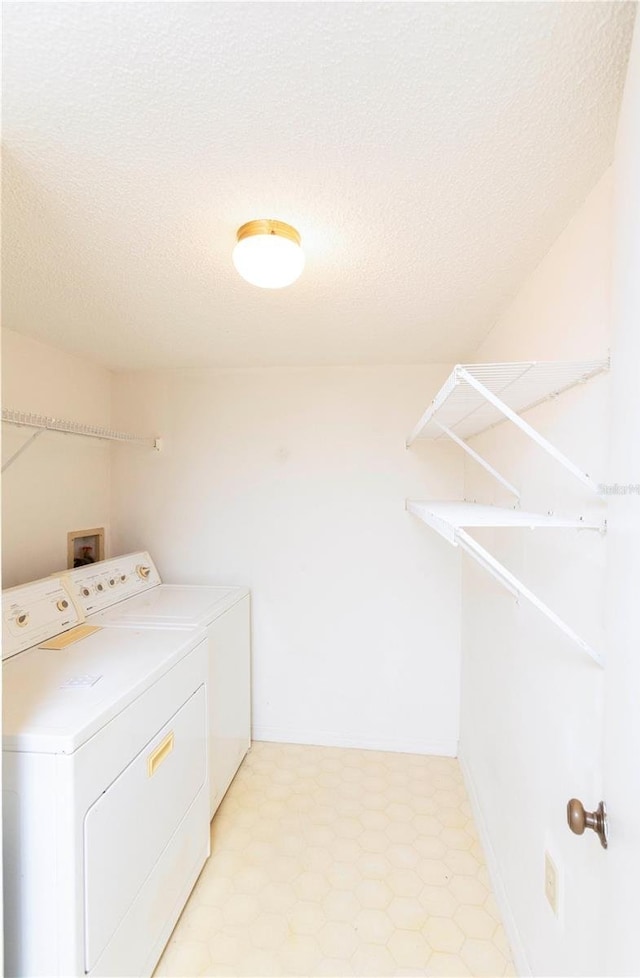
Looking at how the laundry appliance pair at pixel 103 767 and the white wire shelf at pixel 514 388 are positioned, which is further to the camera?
the laundry appliance pair at pixel 103 767

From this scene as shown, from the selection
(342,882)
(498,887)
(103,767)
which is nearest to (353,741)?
(342,882)

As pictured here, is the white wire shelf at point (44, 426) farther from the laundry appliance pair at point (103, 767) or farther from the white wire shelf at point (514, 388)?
the white wire shelf at point (514, 388)

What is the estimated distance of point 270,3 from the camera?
26.6 inches

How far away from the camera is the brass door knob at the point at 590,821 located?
87 centimetres

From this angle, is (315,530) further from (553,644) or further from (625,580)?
(625,580)

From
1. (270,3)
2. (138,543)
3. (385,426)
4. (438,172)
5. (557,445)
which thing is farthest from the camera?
(138,543)

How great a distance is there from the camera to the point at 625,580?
81 centimetres

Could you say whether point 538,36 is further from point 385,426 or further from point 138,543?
point 138,543

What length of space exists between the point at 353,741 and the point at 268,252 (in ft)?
9.22

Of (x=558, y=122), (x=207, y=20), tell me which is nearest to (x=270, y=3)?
(x=207, y=20)

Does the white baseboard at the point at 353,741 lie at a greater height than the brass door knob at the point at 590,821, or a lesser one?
lesser

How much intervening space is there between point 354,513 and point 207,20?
2.32 m

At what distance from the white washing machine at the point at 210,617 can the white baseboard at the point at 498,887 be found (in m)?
1.27

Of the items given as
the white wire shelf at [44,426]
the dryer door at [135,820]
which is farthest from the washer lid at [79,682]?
the white wire shelf at [44,426]
